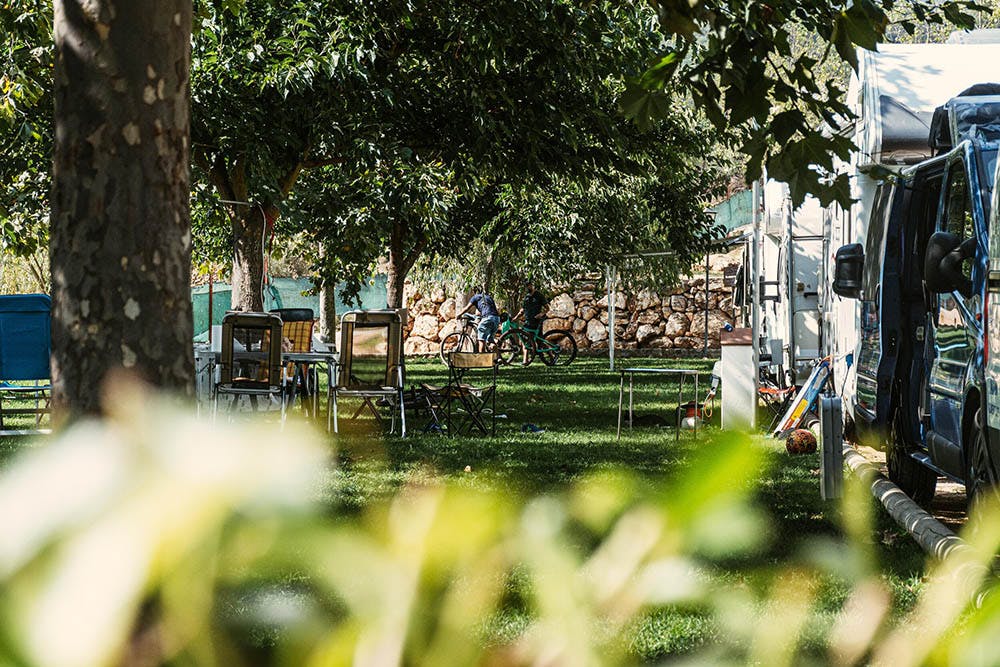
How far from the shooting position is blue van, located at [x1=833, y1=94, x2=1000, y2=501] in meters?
6.25

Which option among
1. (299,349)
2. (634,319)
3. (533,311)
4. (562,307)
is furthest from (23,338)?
(634,319)

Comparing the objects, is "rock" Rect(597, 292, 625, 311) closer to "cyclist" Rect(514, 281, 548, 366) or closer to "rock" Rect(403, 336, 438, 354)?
"rock" Rect(403, 336, 438, 354)

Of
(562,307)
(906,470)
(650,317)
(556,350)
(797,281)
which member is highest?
(797,281)

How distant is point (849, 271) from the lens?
29.6 ft

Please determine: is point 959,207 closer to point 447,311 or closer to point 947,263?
point 947,263

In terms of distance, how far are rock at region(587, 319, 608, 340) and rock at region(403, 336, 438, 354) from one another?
147 inches

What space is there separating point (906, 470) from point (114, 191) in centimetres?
572

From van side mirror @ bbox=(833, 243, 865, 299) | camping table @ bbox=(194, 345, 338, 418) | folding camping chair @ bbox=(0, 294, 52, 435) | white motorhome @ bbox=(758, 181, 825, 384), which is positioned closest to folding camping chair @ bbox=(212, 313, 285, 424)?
camping table @ bbox=(194, 345, 338, 418)

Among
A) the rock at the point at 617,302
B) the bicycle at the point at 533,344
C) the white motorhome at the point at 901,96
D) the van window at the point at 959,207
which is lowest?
Result: the bicycle at the point at 533,344

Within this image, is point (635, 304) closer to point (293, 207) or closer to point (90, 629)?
point (293, 207)

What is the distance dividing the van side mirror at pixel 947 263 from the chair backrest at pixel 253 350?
6803mm

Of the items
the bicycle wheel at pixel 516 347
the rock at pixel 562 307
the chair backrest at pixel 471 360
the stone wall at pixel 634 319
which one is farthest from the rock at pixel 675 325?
the chair backrest at pixel 471 360

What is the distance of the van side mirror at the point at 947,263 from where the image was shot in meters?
6.30

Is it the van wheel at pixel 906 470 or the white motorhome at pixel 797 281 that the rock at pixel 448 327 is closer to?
the white motorhome at pixel 797 281
